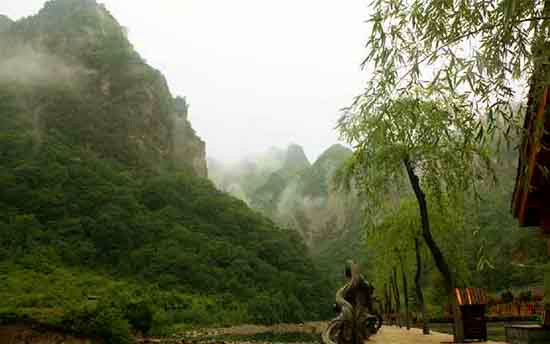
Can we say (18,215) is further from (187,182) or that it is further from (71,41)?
(71,41)

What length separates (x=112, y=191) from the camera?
73812 millimetres

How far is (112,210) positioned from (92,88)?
3641cm

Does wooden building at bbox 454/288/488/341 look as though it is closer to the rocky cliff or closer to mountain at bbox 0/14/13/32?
the rocky cliff

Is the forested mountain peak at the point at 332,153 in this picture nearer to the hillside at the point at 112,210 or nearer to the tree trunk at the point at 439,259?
the hillside at the point at 112,210

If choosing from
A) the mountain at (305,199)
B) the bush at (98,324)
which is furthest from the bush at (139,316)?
the mountain at (305,199)

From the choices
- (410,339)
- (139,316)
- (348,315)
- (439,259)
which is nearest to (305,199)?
(139,316)

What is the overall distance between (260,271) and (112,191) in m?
24.6

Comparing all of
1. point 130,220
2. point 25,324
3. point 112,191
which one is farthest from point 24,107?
point 25,324

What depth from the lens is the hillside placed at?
46688 mm

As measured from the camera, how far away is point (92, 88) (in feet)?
316

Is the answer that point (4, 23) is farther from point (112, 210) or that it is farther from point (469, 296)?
point (469, 296)

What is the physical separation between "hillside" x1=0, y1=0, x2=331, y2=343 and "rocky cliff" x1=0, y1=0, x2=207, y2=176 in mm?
280

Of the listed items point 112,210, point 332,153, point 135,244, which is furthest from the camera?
point 332,153

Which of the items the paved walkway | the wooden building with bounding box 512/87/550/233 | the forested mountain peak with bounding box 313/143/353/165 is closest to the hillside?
the paved walkway
